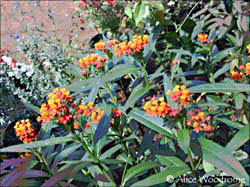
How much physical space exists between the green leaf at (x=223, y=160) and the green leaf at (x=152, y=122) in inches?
5.1

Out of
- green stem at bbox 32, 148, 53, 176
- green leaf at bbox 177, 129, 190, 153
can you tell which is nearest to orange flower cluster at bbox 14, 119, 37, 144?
green stem at bbox 32, 148, 53, 176

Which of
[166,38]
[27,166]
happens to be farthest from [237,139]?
[166,38]

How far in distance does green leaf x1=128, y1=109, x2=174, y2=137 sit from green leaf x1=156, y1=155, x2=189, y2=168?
10 centimetres

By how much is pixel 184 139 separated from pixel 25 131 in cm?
50

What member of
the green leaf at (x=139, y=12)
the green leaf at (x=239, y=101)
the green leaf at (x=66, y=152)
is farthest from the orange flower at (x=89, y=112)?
the green leaf at (x=139, y=12)

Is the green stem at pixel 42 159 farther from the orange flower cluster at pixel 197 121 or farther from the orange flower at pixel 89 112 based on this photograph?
the orange flower cluster at pixel 197 121

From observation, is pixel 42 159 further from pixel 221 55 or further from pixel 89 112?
pixel 221 55

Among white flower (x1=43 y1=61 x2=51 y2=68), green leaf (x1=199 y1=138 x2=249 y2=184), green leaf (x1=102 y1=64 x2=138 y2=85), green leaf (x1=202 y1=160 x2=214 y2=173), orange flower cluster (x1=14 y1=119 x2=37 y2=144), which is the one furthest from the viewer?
white flower (x1=43 y1=61 x2=51 y2=68)

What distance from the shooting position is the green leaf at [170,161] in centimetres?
112

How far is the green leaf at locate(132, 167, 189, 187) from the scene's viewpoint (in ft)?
3.30

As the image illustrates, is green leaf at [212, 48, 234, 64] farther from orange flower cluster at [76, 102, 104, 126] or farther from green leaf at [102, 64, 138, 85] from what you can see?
orange flower cluster at [76, 102, 104, 126]

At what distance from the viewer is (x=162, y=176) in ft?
3.38

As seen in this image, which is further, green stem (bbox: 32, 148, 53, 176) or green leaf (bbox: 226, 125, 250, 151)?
green stem (bbox: 32, 148, 53, 176)

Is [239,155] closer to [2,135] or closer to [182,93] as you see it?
[182,93]
